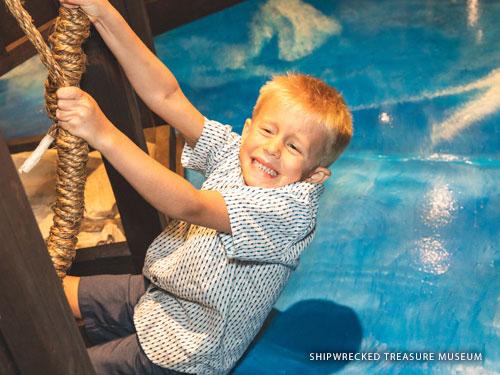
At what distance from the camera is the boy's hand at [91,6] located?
1124mm

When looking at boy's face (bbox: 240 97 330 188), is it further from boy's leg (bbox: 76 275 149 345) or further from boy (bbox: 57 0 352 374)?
boy's leg (bbox: 76 275 149 345)

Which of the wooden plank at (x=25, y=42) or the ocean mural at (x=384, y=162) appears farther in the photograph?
the ocean mural at (x=384, y=162)

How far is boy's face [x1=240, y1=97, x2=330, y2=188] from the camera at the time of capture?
1.29 meters

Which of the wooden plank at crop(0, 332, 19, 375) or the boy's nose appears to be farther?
the boy's nose

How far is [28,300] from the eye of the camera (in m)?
0.89

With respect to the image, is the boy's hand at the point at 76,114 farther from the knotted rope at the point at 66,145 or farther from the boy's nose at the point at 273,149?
the boy's nose at the point at 273,149

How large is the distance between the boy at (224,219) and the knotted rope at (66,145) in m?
0.05

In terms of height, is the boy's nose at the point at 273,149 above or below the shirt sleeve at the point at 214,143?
above

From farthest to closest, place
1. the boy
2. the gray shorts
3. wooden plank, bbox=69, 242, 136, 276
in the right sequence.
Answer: wooden plank, bbox=69, 242, 136, 276
the gray shorts
the boy

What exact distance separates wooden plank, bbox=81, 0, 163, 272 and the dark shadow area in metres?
0.37

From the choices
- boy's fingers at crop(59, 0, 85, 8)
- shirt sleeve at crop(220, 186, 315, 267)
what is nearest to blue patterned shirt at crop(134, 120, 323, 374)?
shirt sleeve at crop(220, 186, 315, 267)

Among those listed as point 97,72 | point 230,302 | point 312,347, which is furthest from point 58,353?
point 312,347

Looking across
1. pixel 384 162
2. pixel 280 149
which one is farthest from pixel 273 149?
pixel 384 162

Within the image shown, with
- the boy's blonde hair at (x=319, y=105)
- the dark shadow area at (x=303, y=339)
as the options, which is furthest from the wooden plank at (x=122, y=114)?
the dark shadow area at (x=303, y=339)
